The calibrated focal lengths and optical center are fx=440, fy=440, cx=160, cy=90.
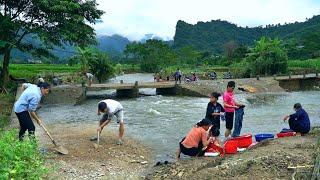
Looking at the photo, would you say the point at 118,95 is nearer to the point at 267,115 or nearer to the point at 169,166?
the point at 267,115

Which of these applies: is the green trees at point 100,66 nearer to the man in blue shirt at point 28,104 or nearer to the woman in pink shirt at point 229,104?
the woman in pink shirt at point 229,104

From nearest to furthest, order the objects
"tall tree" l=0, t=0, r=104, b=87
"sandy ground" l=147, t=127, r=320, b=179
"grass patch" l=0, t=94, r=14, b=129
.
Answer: "sandy ground" l=147, t=127, r=320, b=179 < "grass patch" l=0, t=94, r=14, b=129 < "tall tree" l=0, t=0, r=104, b=87

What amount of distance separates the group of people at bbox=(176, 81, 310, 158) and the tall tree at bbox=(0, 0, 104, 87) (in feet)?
58.2

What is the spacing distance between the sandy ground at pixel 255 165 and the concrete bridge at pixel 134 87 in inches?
869

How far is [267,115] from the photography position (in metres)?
22.3

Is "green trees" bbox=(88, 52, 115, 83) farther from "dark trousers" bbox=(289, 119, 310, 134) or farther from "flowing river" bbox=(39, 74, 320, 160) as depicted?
"dark trousers" bbox=(289, 119, 310, 134)

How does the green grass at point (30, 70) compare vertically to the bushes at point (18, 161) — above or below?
above

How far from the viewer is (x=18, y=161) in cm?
720

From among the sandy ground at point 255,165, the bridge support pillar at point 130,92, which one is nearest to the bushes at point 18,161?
the sandy ground at point 255,165

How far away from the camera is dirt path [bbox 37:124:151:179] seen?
999cm

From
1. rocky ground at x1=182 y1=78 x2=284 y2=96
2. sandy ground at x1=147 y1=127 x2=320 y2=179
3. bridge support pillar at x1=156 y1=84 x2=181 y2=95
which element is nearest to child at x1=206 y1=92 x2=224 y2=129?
sandy ground at x1=147 y1=127 x2=320 y2=179

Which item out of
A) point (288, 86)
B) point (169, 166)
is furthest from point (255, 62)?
point (169, 166)

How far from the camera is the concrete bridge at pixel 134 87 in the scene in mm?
32469

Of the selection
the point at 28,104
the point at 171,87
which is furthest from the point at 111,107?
the point at 171,87
